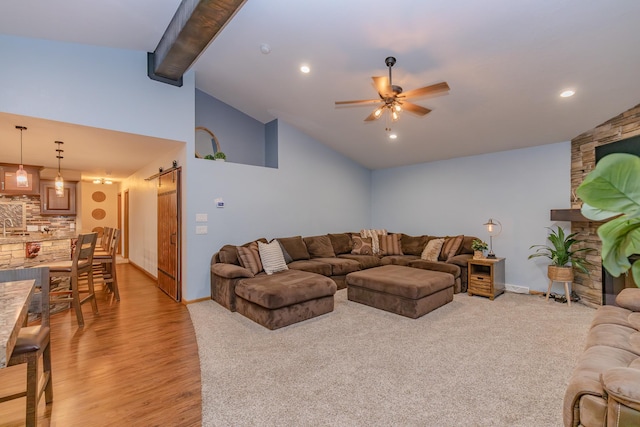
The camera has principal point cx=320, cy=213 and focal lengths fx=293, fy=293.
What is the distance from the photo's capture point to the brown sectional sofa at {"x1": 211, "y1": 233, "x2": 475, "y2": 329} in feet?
11.5

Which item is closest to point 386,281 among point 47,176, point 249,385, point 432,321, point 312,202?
point 432,321

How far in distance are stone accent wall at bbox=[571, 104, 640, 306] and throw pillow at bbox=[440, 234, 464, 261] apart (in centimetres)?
166

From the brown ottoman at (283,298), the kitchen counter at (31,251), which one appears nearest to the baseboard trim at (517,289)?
the brown ottoman at (283,298)

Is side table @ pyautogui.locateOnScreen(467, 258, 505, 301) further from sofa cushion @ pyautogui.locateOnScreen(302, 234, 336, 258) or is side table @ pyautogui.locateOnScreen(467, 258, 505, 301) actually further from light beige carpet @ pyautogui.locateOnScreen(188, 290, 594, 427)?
A: sofa cushion @ pyautogui.locateOnScreen(302, 234, 336, 258)

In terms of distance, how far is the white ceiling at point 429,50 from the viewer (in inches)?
105

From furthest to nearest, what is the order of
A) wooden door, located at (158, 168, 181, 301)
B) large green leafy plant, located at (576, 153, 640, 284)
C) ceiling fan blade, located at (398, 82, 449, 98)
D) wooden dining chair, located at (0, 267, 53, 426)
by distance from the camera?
wooden door, located at (158, 168, 181, 301)
ceiling fan blade, located at (398, 82, 449, 98)
wooden dining chair, located at (0, 267, 53, 426)
large green leafy plant, located at (576, 153, 640, 284)

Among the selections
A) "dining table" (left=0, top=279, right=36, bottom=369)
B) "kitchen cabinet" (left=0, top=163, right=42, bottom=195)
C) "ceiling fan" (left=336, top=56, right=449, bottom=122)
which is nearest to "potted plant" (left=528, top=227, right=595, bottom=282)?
"ceiling fan" (left=336, top=56, right=449, bottom=122)

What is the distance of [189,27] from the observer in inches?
114

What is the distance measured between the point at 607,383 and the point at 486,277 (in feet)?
12.2

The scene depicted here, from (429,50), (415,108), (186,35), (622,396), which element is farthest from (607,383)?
(186,35)

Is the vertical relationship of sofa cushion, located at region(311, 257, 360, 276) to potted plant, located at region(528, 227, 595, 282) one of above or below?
below

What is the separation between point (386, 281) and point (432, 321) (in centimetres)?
74

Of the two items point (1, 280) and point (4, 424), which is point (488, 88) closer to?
point (1, 280)

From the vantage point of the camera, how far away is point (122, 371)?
2539 mm
